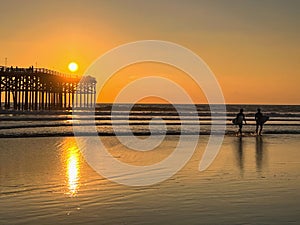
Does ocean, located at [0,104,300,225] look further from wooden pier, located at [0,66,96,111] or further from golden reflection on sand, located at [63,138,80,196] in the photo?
wooden pier, located at [0,66,96,111]

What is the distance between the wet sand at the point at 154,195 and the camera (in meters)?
6.96

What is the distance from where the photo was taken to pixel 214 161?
13.9 m

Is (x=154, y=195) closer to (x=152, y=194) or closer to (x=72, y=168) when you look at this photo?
(x=152, y=194)

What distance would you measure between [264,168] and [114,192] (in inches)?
197

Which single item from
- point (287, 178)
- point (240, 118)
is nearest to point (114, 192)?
point (287, 178)

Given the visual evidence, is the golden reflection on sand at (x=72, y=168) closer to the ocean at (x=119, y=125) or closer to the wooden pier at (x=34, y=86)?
the ocean at (x=119, y=125)

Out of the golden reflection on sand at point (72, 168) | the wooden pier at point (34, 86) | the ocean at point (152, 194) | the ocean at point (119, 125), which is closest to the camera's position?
the ocean at point (152, 194)

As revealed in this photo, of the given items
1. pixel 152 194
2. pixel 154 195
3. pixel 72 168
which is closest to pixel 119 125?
pixel 72 168

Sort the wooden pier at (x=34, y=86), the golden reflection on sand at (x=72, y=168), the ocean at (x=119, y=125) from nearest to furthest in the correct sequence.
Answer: the golden reflection on sand at (x=72, y=168)
the ocean at (x=119, y=125)
the wooden pier at (x=34, y=86)

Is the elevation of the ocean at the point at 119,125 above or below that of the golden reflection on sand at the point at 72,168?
above

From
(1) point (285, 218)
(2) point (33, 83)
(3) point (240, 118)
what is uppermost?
(2) point (33, 83)

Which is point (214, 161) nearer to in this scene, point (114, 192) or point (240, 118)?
point (114, 192)

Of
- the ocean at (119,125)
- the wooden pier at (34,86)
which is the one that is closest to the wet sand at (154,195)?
the ocean at (119,125)

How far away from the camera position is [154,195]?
8.65m
